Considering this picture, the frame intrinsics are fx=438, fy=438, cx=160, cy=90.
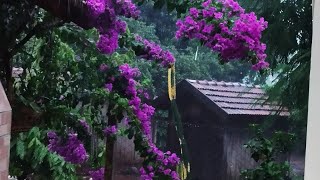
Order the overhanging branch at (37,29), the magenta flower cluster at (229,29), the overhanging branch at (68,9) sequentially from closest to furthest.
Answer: the overhanging branch at (68,9)
the magenta flower cluster at (229,29)
the overhanging branch at (37,29)

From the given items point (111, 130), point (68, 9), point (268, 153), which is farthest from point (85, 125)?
point (268, 153)

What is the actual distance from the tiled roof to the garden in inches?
1.4

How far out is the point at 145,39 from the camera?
2.39 m

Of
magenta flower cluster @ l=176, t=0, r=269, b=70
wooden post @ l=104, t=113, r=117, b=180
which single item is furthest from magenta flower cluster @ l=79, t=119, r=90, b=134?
magenta flower cluster @ l=176, t=0, r=269, b=70

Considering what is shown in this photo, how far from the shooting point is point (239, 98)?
2.49m

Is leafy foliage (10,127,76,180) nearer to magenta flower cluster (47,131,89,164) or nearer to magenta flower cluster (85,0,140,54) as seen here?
magenta flower cluster (47,131,89,164)

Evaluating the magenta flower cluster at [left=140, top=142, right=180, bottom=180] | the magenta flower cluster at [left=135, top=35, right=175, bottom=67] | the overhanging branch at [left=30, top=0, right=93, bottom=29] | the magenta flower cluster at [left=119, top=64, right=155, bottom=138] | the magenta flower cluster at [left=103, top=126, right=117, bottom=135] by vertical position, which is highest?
the overhanging branch at [left=30, top=0, right=93, bottom=29]

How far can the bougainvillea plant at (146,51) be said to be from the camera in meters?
2.01

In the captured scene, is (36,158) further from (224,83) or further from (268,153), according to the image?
(268,153)

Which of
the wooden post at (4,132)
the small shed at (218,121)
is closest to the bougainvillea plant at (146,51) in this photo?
the small shed at (218,121)

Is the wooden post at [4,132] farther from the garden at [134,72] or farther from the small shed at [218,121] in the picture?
the small shed at [218,121]

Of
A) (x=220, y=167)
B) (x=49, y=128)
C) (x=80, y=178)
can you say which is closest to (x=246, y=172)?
(x=220, y=167)

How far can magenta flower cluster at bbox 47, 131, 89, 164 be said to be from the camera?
7.75 ft

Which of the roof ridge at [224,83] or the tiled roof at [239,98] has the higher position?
the roof ridge at [224,83]
